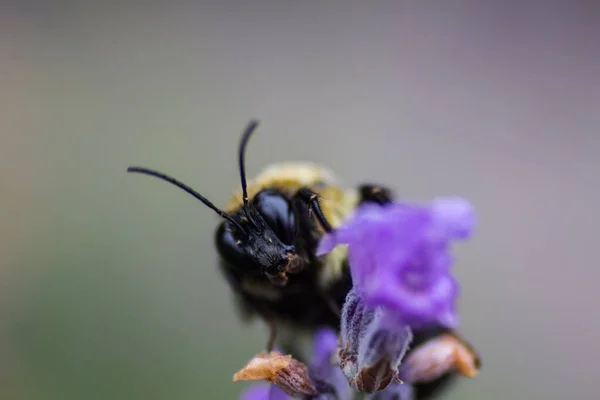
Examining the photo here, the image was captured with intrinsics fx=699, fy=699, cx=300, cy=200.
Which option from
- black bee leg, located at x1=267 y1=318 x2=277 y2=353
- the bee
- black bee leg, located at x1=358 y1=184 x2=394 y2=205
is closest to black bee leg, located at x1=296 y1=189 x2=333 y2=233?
the bee

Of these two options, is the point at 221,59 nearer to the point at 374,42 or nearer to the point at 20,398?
the point at 374,42

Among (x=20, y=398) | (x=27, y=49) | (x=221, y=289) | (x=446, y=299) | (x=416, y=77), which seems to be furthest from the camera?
(x=416, y=77)

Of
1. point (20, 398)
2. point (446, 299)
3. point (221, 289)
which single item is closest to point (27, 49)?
point (221, 289)

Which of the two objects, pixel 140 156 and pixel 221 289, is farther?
pixel 140 156

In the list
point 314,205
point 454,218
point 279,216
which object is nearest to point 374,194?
point 314,205

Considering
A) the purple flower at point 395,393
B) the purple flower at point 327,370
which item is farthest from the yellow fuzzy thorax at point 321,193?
Result: the purple flower at point 395,393

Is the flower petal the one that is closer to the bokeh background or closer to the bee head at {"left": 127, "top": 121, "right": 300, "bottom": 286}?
the bee head at {"left": 127, "top": 121, "right": 300, "bottom": 286}

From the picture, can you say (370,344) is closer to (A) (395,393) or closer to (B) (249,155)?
(A) (395,393)

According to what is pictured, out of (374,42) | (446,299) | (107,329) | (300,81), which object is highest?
(374,42)
